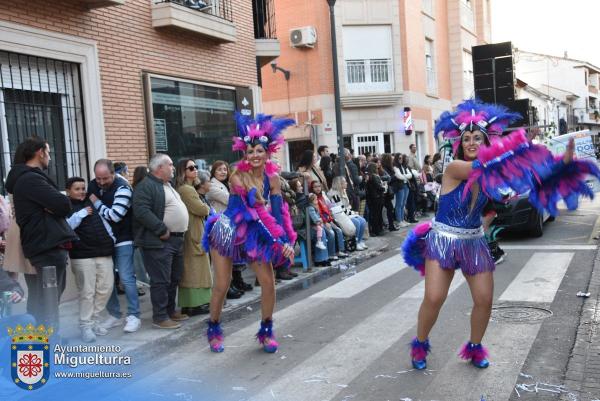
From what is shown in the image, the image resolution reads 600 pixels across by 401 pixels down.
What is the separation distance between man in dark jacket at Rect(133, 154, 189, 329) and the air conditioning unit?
1749cm

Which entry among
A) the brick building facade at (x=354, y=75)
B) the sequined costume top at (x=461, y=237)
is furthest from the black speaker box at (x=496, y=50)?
the sequined costume top at (x=461, y=237)

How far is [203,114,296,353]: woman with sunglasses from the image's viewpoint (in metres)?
5.37

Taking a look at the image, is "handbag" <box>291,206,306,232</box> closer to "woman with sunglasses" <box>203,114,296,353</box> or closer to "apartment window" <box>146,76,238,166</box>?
"apartment window" <box>146,76,238,166</box>

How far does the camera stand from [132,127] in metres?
10.0

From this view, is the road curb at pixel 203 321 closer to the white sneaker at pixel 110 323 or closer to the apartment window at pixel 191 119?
the white sneaker at pixel 110 323

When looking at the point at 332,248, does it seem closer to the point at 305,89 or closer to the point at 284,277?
the point at 284,277

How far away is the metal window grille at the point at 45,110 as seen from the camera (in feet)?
26.4

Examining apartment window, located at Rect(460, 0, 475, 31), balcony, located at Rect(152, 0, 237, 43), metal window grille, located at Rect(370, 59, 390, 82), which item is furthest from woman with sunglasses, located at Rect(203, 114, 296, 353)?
apartment window, located at Rect(460, 0, 475, 31)

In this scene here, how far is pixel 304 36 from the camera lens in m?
23.0

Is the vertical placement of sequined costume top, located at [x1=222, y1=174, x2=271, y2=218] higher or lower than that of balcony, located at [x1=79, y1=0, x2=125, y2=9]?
lower

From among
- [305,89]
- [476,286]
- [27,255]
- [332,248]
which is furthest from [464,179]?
[305,89]

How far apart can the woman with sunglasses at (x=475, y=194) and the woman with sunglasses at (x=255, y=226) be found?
123cm

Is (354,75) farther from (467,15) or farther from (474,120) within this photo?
(474,120)

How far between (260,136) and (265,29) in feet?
35.1
